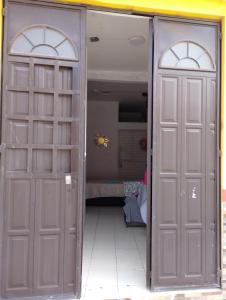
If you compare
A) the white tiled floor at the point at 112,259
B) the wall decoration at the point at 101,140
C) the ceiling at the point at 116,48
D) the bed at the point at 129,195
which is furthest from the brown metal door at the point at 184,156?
the wall decoration at the point at 101,140

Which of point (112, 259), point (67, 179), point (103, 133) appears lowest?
point (112, 259)

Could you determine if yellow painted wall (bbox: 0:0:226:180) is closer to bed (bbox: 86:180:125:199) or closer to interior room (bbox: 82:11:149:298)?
interior room (bbox: 82:11:149:298)

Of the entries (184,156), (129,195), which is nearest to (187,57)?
(184,156)

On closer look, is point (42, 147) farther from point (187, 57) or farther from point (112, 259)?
point (112, 259)

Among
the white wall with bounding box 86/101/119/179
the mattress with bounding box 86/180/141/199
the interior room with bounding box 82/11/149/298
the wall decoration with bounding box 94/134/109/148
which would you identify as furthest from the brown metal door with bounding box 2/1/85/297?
the white wall with bounding box 86/101/119/179

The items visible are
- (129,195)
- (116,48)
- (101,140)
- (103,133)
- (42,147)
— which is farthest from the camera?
(103,133)

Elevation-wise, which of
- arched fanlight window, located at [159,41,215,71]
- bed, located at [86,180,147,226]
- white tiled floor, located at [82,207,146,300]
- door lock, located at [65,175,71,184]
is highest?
arched fanlight window, located at [159,41,215,71]

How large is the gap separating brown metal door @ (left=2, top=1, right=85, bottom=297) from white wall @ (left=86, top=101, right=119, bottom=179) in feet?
22.3

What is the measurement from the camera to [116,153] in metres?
9.81

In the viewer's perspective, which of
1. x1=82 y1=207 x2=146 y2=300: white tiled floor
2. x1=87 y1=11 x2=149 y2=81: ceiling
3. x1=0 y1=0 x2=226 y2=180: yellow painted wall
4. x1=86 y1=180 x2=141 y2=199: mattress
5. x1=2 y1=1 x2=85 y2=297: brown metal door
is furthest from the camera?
x1=86 y1=180 x2=141 y2=199: mattress

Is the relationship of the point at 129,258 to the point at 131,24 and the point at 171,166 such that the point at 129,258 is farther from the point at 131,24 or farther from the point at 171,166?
the point at 131,24

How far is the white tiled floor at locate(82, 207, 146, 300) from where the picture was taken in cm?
301

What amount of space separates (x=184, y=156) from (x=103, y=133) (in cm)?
683

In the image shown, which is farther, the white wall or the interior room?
the white wall
